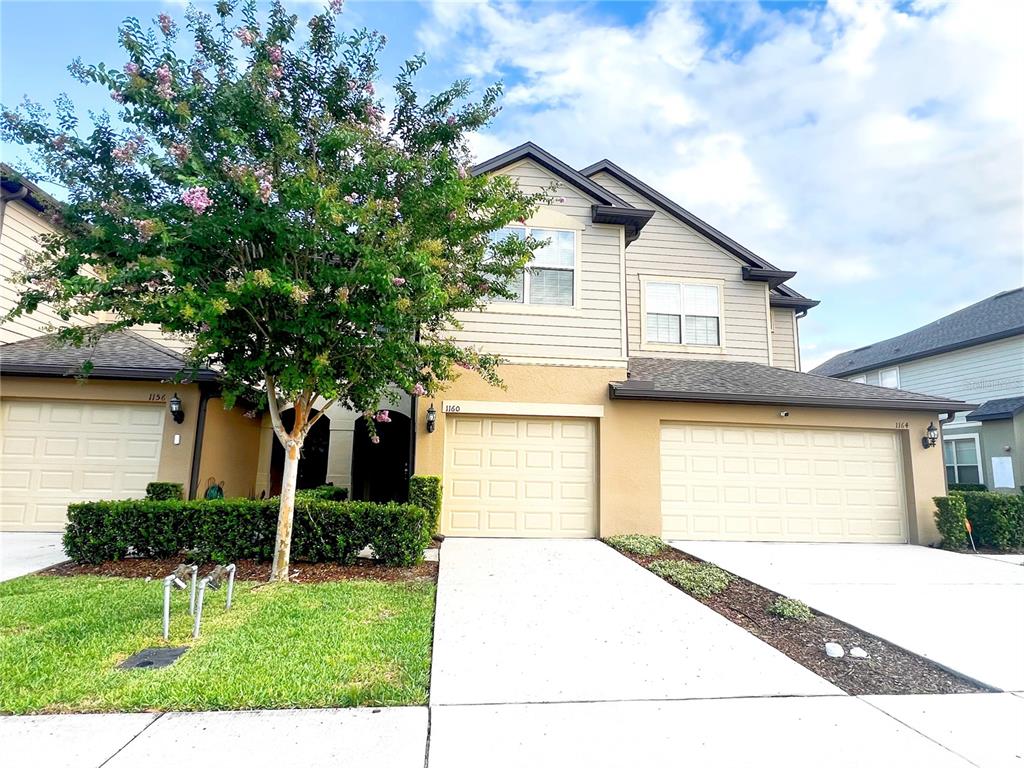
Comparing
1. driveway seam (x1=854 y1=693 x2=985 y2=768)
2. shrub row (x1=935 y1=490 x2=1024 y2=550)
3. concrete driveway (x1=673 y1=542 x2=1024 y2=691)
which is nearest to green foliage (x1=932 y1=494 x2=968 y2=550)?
shrub row (x1=935 y1=490 x2=1024 y2=550)

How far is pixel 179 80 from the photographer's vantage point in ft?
19.1

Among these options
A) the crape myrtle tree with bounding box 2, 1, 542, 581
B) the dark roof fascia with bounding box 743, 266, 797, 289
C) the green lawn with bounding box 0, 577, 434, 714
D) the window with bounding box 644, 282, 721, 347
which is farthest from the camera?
the dark roof fascia with bounding box 743, 266, 797, 289

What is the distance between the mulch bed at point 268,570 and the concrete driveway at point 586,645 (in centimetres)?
54

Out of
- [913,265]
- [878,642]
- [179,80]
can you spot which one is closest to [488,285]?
[179,80]

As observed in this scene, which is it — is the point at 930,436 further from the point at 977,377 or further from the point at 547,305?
the point at 977,377

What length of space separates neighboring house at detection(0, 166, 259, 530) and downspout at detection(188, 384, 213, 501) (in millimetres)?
16

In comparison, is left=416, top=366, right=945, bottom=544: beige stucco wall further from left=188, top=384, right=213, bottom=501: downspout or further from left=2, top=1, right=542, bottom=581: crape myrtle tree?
left=188, top=384, right=213, bottom=501: downspout

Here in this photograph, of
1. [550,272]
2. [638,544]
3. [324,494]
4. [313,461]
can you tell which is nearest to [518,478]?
[638,544]

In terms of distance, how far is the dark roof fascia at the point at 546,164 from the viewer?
9.66 meters

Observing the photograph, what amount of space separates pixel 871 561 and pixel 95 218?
11.2 m

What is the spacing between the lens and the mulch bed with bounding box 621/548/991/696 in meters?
3.55

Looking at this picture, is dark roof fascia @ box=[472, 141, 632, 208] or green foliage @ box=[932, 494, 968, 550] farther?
dark roof fascia @ box=[472, 141, 632, 208]

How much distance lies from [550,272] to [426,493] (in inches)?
181

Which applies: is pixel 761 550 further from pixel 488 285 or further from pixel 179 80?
pixel 179 80
